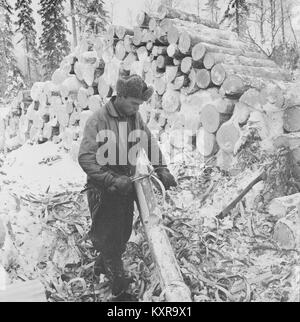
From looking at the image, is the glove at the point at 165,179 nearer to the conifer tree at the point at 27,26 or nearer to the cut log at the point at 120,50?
the conifer tree at the point at 27,26

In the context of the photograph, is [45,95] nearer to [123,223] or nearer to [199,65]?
[199,65]

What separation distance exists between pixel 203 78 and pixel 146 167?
130 cm

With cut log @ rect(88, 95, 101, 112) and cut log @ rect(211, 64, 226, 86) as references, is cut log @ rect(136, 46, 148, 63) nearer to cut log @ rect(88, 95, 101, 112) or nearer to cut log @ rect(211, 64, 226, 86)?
cut log @ rect(88, 95, 101, 112)

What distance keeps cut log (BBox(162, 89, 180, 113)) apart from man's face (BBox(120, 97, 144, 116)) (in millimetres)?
1212

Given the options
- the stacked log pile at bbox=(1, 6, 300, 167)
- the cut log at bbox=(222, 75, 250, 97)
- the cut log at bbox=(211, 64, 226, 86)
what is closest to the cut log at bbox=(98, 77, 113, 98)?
the stacked log pile at bbox=(1, 6, 300, 167)

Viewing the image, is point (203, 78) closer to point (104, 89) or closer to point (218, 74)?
point (218, 74)

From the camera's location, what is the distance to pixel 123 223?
2.38m

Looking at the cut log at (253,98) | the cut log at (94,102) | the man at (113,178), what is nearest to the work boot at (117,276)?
the man at (113,178)

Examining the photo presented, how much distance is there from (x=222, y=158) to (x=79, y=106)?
1.44m

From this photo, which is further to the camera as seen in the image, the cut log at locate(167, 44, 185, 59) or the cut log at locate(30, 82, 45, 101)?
the cut log at locate(30, 82, 45, 101)

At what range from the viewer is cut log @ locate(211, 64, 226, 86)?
3.21 metres

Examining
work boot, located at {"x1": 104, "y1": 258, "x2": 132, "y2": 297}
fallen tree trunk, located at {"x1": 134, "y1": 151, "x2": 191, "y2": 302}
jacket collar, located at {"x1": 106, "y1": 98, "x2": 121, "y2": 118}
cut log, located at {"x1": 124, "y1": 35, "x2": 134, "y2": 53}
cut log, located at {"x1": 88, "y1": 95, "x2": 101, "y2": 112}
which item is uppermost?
cut log, located at {"x1": 124, "y1": 35, "x2": 134, "y2": 53}

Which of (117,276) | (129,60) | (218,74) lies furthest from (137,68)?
(117,276)
